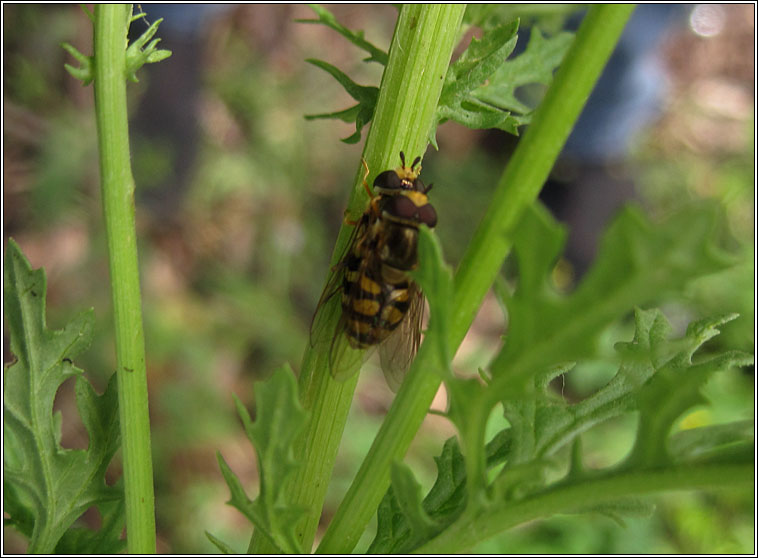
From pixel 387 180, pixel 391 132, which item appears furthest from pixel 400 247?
pixel 391 132

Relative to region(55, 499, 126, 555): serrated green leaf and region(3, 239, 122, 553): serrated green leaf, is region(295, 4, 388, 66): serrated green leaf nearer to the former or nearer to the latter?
region(3, 239, 122, 553): serrated green leaf

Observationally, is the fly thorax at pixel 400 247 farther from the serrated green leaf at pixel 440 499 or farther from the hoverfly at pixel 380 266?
the serrated green leaf at pixel 440 499

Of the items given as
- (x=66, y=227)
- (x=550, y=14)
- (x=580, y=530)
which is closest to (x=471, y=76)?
(x=550, y=14)

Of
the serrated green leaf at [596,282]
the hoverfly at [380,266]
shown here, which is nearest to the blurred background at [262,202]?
the hoverfly at [380,266]

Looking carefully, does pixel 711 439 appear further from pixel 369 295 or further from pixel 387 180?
pixel 369 295

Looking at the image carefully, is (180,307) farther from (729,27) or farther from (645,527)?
(729,27)
